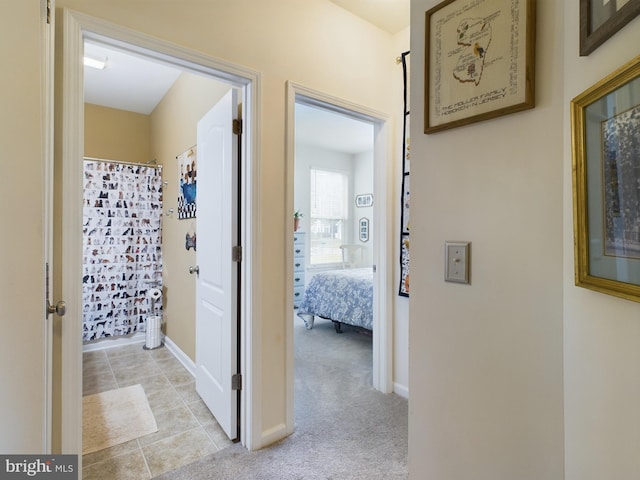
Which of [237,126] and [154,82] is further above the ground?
[154,82]

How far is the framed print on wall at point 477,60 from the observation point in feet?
2.48

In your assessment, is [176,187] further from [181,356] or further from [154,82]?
[181,356]

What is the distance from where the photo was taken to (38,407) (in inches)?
39.4

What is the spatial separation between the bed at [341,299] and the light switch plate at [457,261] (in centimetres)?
256

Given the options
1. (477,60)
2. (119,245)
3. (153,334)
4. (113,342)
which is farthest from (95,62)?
(477,60)

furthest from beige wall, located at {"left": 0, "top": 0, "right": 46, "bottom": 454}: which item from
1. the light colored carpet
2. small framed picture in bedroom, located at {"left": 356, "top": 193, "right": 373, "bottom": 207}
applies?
small framed picture in bedroom, located at {"left": 356, "top": 193, "right": 373, "bottom": 207}

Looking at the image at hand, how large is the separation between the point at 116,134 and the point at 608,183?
458 cm

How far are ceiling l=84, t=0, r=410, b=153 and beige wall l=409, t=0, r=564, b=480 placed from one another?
147cm

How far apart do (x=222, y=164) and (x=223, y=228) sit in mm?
412

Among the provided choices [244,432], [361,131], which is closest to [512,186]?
[244,432]

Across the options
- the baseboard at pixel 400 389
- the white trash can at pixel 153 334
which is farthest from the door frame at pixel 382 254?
the white trash can at pixel 153 334

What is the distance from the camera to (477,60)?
84 centimetres

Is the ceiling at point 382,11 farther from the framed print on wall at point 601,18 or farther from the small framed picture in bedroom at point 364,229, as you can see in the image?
the small framed picture in bedroom at point 364,229

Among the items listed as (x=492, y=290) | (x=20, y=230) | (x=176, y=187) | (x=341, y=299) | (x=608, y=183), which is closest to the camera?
(x=608, y=183)
